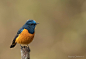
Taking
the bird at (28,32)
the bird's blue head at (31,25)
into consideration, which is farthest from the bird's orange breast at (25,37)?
the bird's blue head at (31,25)

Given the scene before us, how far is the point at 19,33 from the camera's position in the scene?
4023mm

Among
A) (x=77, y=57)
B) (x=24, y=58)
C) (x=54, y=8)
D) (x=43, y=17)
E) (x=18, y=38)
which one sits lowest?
(x=77, y=57)

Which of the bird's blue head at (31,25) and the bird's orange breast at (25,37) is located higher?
the bird's blue head at (31,25)

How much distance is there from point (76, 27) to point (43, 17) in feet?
6.41

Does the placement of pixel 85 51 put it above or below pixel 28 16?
below

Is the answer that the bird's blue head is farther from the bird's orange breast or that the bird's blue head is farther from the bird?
the bird's orange breast

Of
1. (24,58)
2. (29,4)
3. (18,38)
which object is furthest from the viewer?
(29,4)

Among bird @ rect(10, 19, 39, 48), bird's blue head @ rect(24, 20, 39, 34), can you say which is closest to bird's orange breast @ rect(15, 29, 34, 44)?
bird @ rect(10, 19, 39, 48)

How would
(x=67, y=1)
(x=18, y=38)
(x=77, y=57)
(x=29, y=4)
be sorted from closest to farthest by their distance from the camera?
(x=18, y=38) → (x=77, y=57) → (x=67, y=1) → (x=29, y=4)

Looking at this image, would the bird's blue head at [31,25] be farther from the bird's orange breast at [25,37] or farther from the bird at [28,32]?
the bird's orange breast at [25,37]

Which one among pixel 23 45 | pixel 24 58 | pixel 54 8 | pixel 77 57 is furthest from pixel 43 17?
pixel 24 58

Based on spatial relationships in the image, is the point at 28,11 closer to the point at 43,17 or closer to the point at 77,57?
the point at 43,17

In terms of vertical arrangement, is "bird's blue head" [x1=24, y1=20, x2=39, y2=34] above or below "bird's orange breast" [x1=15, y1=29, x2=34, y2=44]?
above

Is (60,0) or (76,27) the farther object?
(60,0)
